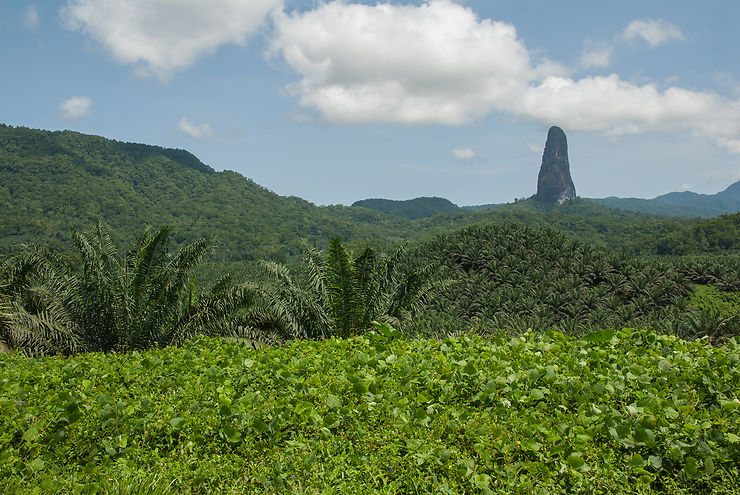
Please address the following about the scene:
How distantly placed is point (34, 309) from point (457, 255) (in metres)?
19.2

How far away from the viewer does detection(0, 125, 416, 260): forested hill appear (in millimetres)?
81500

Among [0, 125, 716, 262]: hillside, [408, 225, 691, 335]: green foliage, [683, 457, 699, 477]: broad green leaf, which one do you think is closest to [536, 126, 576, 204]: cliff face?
[0, 125, 716, 262]: hillside

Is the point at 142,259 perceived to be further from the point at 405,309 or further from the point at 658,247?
the point at 658,247

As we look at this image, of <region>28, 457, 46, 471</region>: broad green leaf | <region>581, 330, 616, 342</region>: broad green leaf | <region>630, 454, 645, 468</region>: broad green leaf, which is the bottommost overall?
<region>630, 454, 645, 468</region>: broad green leaf

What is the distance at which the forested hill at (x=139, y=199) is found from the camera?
81500 mm

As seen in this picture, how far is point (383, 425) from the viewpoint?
313 cm

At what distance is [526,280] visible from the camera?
2183 cm

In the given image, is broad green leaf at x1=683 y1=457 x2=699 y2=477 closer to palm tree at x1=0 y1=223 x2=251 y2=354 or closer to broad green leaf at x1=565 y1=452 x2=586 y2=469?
broad green leaf at x1=565 y1=452 x2=586 y2=469

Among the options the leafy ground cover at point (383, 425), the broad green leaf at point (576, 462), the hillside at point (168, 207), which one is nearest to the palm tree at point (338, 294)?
the leafy ground cover at point (383, 425)

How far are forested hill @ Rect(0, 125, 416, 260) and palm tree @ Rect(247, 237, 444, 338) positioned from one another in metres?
65.2

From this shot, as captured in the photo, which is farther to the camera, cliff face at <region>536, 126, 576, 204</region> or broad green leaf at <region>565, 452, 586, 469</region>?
cliff face at <region>536, 126, 576, 204</region>

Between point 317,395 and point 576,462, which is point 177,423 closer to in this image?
point 317,395

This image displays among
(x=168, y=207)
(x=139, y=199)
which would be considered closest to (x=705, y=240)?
(x=168, y=207)

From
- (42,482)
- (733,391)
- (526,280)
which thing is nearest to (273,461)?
(42,482)
